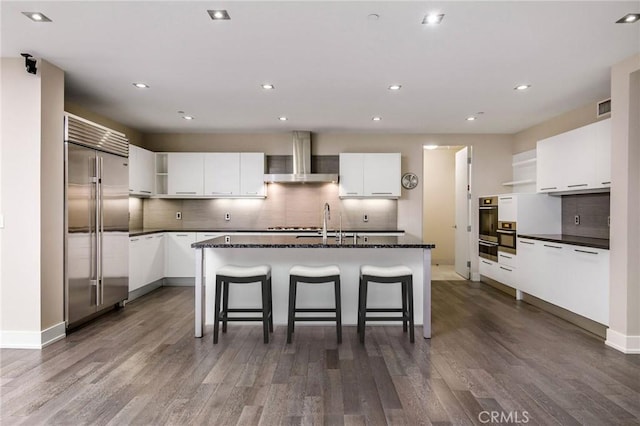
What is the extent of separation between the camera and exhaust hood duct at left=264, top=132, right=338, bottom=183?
604 centimetres

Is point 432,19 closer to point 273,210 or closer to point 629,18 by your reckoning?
point 629,18

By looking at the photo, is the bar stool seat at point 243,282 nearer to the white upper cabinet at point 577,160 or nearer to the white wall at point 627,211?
the white wall at point 627,211

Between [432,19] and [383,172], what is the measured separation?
368 centimetres

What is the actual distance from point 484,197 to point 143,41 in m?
5.48

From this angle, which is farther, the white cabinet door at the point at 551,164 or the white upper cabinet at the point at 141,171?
the white upper cabinet at the point at 141,171

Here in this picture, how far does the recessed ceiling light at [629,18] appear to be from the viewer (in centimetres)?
252

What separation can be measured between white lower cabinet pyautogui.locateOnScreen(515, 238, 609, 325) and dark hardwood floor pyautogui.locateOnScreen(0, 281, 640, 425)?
0.32 metres

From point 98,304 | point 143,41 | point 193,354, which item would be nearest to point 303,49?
point 143,41

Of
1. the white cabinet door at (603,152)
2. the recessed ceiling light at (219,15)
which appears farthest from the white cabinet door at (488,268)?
the recessed ceiling light at (219,15)

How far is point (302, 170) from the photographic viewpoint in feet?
20.2

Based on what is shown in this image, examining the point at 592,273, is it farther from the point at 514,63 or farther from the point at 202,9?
the point at 202,9

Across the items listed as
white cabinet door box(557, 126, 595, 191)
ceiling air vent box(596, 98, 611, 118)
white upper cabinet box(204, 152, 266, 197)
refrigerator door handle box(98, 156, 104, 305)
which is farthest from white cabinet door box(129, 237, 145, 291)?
ceiling air vent box(596, 98, 611, 118)

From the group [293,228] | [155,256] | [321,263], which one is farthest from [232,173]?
[321,263]

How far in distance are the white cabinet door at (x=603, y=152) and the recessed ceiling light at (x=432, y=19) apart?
2465mm
